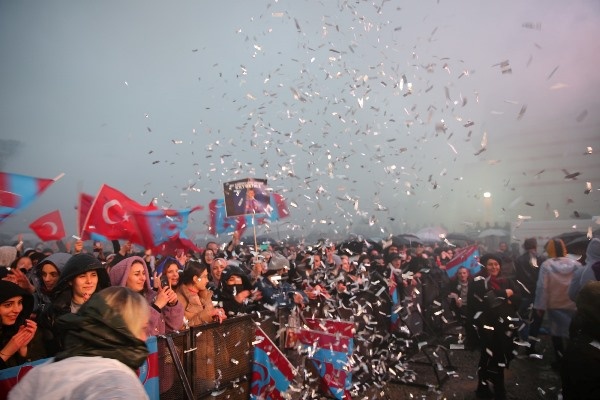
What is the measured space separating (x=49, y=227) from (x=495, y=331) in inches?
427

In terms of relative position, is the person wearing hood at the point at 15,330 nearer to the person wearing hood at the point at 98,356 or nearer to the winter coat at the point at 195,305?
the winter coat at the point at 195,305

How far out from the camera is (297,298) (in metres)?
6.52

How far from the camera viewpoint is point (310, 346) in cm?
548

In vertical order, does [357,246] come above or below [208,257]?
below

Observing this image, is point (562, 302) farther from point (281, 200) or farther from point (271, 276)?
point (281, 200)

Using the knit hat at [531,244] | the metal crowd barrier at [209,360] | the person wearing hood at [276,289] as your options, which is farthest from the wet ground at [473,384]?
the metal crowd barrier at [209,360]

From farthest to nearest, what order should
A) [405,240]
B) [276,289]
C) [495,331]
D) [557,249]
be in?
[405,240] < [557,249] < [276,289] < [495,331]

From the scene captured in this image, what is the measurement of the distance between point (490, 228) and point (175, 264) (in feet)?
94.5

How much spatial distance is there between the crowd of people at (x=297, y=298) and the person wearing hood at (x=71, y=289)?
11 millimetres

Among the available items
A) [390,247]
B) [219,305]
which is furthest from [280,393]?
[390,247]

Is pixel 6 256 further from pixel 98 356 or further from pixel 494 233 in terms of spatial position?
pixel 494 233

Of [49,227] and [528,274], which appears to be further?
[528,274]

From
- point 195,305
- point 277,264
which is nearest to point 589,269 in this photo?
point 277,264

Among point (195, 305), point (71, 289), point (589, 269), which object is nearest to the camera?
point (71, 289)
